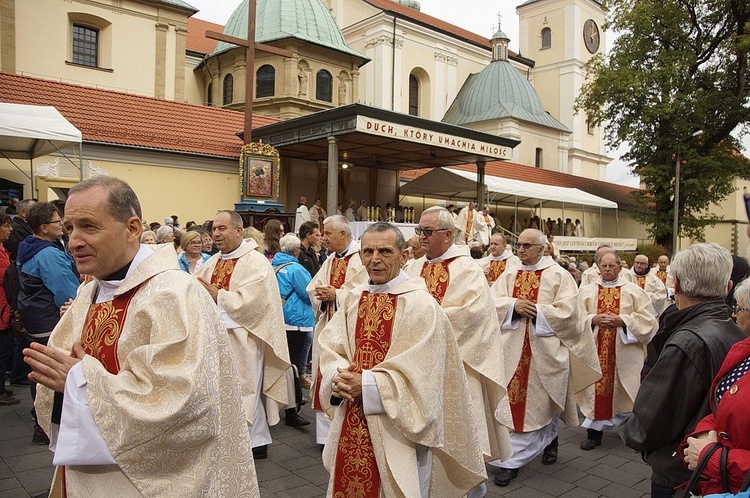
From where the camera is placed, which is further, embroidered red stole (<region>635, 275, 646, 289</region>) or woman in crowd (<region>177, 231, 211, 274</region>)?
embroidered red stole (<region>635, 275, 646, 289</region>)

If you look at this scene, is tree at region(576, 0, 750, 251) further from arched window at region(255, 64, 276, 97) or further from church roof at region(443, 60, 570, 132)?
arched window at region(255, 64, 276, 97)

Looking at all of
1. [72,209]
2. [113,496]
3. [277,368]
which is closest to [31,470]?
[277,368]

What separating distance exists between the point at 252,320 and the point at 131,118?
514 inches

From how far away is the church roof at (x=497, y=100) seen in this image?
118 feet

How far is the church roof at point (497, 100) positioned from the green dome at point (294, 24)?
436 inches

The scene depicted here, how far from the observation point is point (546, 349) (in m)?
5.34

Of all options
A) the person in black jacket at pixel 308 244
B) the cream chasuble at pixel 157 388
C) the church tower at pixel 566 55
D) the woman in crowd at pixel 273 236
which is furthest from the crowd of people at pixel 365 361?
the church tower at pixel 566 55

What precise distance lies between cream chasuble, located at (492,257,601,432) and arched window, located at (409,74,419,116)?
33693mm

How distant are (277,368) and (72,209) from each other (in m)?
3.26

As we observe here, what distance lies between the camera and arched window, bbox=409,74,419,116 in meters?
37.9

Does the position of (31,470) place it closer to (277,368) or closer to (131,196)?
(277,368)

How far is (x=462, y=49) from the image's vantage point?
39594 mm

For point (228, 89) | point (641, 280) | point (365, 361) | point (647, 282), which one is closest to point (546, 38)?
point (228, 89)

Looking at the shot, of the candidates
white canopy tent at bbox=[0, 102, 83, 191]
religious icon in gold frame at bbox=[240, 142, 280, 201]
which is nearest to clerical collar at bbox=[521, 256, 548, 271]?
white canopy tent at bbox=[0, 102, 83, 191]
